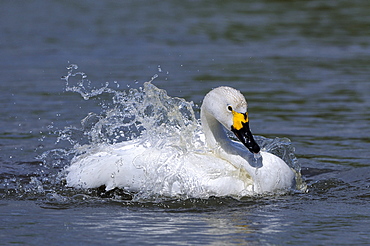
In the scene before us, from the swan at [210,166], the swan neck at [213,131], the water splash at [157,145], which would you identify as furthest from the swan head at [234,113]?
the water splash at [157,145]

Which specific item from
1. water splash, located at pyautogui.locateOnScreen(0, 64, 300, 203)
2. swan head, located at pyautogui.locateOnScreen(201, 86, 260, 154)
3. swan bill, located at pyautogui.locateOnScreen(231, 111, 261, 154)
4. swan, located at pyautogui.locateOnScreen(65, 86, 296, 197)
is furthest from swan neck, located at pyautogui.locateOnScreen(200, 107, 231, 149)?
swan bill, located at pyautogui.locateOnScreen(231, 111, 261, 154)

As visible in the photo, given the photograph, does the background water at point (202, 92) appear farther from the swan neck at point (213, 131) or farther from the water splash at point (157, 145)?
the swan neck at point (213, 131)

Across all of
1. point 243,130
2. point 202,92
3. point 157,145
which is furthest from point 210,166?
point 202,92

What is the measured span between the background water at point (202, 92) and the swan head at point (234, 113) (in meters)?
0.63

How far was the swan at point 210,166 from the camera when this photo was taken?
751 centimetres

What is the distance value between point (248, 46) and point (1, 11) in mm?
8159

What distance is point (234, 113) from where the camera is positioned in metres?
7.53

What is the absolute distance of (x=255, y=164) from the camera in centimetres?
772

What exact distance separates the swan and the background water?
0.17 m

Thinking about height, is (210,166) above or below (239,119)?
below

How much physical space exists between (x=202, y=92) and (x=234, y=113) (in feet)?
17.8

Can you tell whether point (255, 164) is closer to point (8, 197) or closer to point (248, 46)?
point (8, 197)

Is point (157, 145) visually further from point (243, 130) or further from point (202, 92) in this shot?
point (202, 92)

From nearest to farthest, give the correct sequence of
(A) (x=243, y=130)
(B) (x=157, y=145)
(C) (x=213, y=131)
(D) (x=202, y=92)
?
1. (A) (x=243, y=130)
2. (B) (x=157, y=145)
3. (C) (x=213, y=131)
4. (D) (x=202, y=92)
